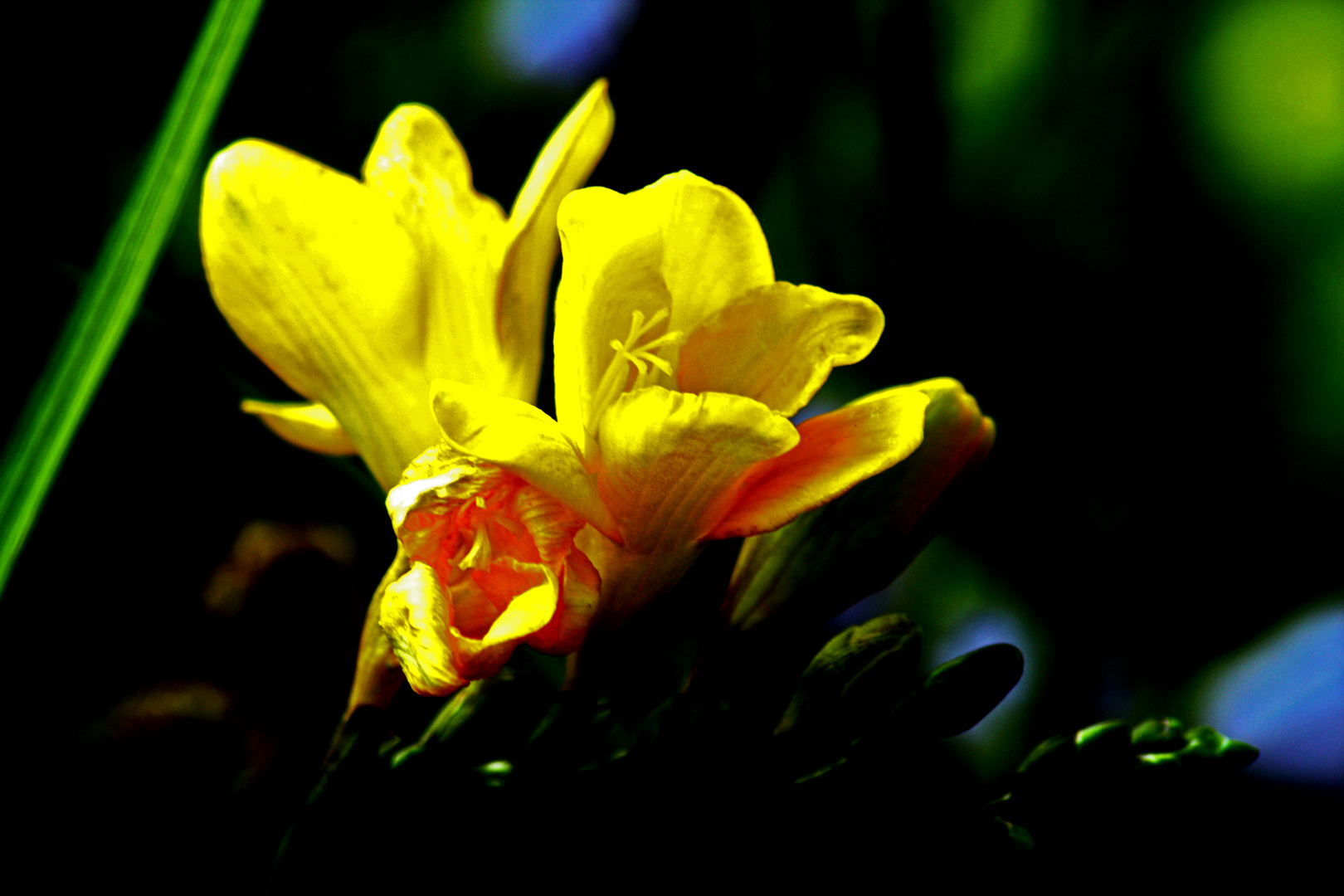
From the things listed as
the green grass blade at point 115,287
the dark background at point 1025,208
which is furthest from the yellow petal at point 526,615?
the dark background at point 1025,208

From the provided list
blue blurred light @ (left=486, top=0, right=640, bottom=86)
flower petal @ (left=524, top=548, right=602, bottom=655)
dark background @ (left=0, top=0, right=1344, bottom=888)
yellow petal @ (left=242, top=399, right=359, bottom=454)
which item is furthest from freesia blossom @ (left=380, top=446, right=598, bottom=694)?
blue blurred light @ (left=486, top=0, right=640, bottom=86)

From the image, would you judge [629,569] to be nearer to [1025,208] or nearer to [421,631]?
[421,631]

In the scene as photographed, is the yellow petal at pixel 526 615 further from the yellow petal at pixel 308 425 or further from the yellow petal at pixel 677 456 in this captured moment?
the yellow petal at pixel 308 425

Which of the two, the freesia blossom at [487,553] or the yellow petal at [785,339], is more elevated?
the yellow petal at [785,339]

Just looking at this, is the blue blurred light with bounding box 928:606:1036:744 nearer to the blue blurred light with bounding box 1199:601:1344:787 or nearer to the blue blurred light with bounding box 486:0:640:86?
the blue blurred light with bounding box 1199:601:1344:787

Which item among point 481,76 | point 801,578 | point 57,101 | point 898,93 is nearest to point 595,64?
point 481,76
